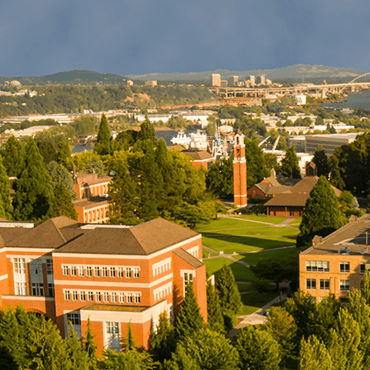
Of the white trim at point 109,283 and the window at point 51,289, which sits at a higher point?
the white trim at point 109,283

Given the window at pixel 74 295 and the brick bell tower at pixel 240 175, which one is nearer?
the window at pixel 74 295

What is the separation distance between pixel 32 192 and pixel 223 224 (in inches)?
1096

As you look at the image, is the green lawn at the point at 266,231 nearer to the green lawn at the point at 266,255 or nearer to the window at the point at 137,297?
the green lawn at the point at 266,255

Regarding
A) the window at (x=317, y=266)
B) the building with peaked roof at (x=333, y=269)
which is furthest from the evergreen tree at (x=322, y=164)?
the window at (x=317, y=266)

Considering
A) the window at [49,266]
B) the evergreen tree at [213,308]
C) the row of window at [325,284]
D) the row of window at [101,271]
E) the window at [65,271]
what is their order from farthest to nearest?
the row of window at [325,284], the window at [49,266], the evergreen tree at [213,308], the window at [65,271], the row of window at [101,271]

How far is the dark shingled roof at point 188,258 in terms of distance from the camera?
55781 millimetres

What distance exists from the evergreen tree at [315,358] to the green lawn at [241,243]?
4215cm

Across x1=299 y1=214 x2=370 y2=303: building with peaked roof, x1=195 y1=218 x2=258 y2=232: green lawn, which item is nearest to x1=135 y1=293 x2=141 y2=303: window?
x1=299 y1=214 x2=370 y2=303: building with peaked roof

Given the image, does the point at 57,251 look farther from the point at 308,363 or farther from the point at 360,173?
the point at 360,173

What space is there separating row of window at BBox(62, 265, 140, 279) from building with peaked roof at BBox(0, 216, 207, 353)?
0.04m

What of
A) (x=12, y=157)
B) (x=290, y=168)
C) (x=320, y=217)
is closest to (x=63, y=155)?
(x=12, y=157)

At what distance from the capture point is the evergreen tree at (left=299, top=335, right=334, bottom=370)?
42.5 meters

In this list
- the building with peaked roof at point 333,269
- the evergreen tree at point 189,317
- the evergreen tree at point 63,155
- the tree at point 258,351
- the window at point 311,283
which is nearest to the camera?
the tree at point 258,351

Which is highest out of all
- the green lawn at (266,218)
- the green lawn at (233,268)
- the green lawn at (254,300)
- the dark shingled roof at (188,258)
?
the dark shingled roof at (188,258)
